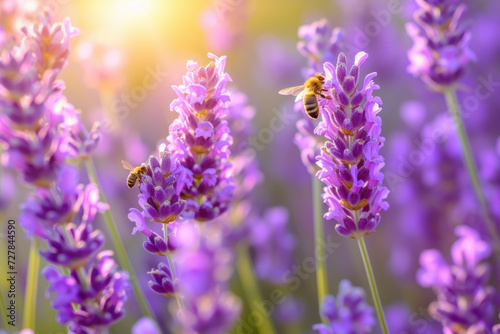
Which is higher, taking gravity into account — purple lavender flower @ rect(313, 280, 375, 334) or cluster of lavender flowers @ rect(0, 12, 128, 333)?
cluster of lavender flowers @ rect(0, 12, 128, 333)

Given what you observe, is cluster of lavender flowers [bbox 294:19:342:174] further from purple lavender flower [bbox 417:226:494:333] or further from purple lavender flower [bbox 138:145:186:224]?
purple lavender flower [bbox 138:145:186:224]

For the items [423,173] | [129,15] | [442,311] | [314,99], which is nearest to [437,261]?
[442,311]

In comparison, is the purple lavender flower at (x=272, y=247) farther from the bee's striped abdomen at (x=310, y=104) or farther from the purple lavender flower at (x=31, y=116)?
the purple lavender flower at (x=31, y=116)

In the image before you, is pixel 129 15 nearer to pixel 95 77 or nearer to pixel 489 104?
pixel 95 77

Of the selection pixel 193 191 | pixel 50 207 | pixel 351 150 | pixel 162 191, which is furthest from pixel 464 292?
pixel 50 207

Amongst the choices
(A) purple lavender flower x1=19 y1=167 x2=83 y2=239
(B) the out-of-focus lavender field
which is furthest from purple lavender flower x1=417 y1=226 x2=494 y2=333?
(A) purple lavender flower x1=19 y1=167 x2=83 y2=239

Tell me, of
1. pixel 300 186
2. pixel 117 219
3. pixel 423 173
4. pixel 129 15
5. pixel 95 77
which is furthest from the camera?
pixel 129 15

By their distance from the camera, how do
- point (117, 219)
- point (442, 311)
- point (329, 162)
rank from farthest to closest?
point (117, 219)
point (442, 311)
point (329, 162)

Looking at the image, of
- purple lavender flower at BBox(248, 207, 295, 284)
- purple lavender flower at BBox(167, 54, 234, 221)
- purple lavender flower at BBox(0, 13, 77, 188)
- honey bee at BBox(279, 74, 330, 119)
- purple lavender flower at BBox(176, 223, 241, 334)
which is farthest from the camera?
purple lavender flower at BBox(248, 207, 295, 284)
